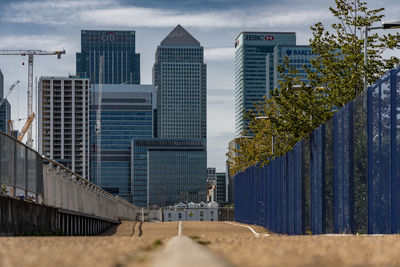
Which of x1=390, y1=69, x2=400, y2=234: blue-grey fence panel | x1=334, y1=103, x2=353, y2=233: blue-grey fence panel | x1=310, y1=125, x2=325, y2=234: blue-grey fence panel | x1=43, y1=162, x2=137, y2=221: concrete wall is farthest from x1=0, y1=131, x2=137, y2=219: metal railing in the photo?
x1=390, y1=69, x2=400, y2=234: blue-grey fence panel

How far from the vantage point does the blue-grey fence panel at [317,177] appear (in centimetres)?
2152

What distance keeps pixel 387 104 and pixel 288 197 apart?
1398 centimetres

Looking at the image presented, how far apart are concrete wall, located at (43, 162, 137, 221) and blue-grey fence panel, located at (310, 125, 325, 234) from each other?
6.97 m

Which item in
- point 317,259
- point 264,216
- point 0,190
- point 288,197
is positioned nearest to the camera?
point 317,259

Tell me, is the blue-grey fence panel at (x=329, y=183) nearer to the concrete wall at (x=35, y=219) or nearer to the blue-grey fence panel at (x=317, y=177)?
the blue-grey fence panel at (x=317, y=177)

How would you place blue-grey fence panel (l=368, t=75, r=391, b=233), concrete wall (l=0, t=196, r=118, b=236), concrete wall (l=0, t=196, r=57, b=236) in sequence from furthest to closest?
concrete wall (l=0, t=196, r=118, b=236)
concrete wall (l=0, t=196, r=57, b=236)
blue-grey fence panel (l=368, t=75, r=391, b=233)

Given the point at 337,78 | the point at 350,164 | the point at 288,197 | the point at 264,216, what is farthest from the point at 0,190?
the point at 264,216

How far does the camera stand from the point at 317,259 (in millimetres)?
6352

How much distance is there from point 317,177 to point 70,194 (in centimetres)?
740

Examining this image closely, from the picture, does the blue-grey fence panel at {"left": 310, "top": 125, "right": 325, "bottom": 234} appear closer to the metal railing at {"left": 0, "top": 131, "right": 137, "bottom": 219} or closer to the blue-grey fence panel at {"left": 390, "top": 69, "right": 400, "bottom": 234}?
the blue-grey fence panel at {"left": 390, "top": 69, "right": 400, "bottom": 234}

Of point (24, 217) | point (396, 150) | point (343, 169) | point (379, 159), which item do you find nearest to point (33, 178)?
point (24, 217)

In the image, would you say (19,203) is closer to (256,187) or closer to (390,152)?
(390,152)

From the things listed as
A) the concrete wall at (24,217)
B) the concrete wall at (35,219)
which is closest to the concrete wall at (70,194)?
the concrete wall at (35,219)

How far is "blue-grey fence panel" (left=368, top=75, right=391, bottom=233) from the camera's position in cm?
1504
